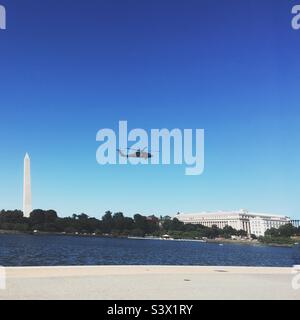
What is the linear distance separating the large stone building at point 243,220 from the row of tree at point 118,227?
5079mm

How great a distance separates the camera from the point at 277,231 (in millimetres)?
147125

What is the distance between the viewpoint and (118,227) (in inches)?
6063

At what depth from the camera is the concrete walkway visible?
36.9ft

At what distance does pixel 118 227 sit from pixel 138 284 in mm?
141847

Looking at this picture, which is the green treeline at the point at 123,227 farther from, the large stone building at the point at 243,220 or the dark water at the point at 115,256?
the dark water at the point at 115,256

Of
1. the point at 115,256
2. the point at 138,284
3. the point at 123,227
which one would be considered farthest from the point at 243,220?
the point at 138,284

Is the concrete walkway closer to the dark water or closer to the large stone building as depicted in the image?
the dark water

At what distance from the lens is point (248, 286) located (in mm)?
13695
